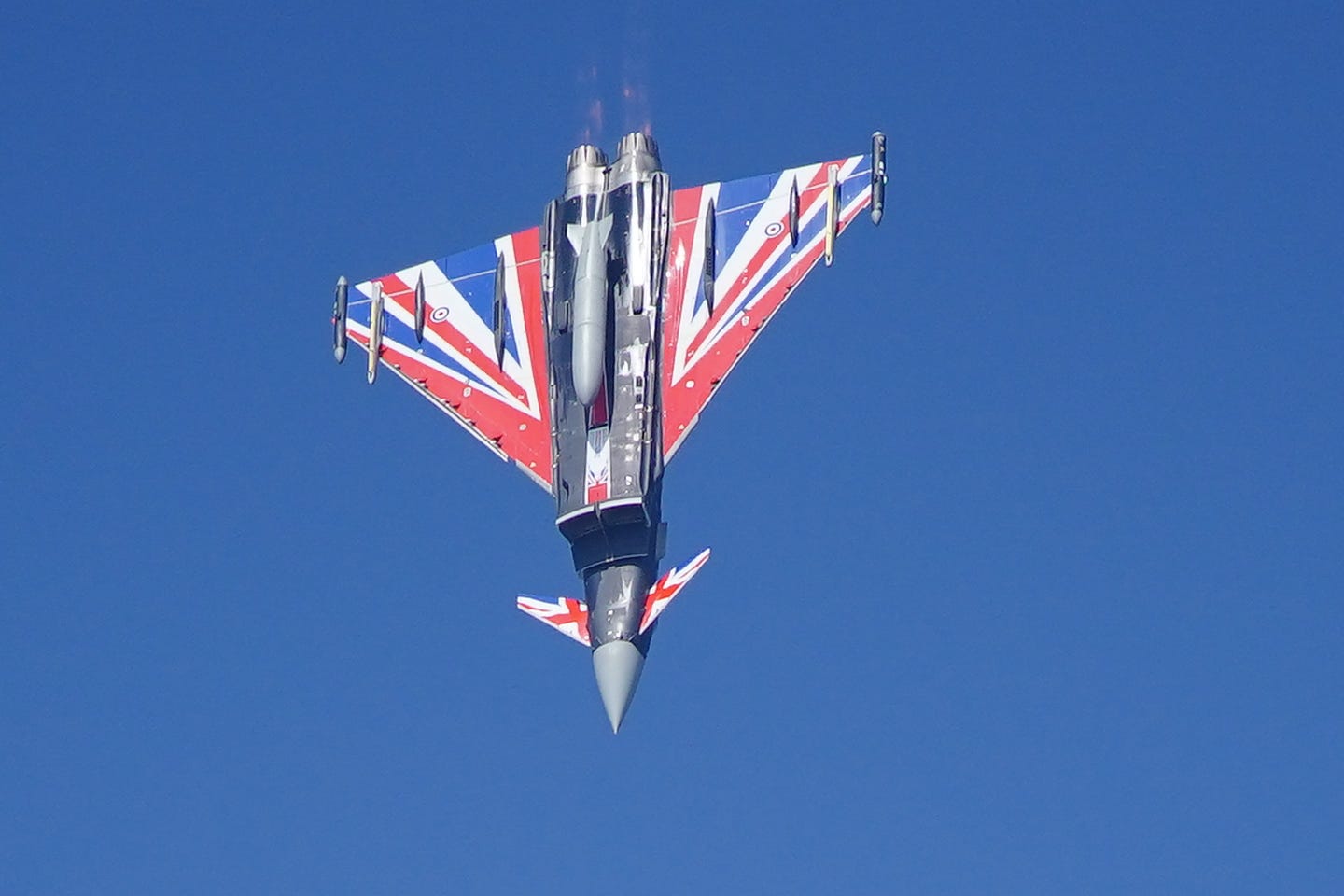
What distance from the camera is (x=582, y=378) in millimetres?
65812

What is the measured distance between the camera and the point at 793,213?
69.3 metres

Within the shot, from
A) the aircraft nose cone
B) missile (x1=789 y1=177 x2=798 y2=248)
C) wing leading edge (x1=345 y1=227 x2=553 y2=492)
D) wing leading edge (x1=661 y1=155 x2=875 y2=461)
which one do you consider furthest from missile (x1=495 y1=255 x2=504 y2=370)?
the aircraft nose cone

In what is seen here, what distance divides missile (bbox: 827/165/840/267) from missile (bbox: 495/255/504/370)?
7.93 meters

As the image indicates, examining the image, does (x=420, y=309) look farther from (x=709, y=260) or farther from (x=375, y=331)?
(x=709, y=260)

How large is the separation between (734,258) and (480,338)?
21.0 feet

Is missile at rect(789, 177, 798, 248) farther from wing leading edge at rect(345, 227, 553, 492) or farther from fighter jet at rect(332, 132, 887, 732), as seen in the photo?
wing leading edge at rect(345, 227, 553, 492)

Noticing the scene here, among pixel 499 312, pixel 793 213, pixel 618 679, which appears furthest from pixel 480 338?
pixel 618 679

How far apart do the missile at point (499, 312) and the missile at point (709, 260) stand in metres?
5.07

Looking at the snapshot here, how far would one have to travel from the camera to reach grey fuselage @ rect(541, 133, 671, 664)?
6462 centimetres

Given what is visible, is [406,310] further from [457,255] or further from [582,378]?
[582,378]

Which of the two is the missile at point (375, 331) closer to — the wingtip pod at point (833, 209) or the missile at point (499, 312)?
the missile at point (499, 312)

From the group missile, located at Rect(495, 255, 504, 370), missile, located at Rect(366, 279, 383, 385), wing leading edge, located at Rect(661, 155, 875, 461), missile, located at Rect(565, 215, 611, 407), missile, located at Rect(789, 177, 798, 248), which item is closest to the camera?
missile, located at Rect(565, 215, 611, 407)

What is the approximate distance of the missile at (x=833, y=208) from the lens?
2692 inches

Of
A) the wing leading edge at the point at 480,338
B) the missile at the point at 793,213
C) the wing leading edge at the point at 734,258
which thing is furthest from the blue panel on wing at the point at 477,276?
the missile at the point at 793,213
